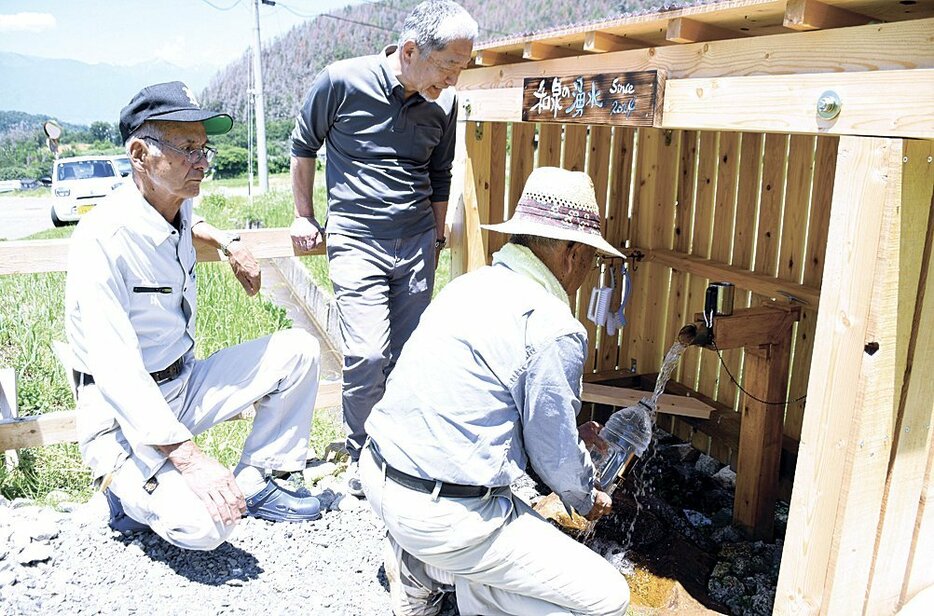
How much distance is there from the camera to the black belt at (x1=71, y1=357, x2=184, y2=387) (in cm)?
328

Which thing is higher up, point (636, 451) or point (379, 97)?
point (379, 97)

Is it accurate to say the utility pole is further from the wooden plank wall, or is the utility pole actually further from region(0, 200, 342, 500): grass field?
the wooden plank wall

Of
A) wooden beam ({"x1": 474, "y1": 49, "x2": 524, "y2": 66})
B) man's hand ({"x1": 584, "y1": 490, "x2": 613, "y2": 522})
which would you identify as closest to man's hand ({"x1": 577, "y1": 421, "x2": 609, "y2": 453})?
man's hand ({"x1": 584, "y1": 490, "x2": 613, "y2": 522})

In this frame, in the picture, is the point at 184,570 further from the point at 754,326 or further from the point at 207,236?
the point at 754,326

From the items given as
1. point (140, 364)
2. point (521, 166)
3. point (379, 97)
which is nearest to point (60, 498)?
point (140, 364)

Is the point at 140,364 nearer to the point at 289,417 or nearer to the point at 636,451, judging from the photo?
the point at 289,417

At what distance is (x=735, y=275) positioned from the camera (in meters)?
4.85

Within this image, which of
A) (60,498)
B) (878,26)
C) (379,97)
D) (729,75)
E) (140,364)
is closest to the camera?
(878,26)

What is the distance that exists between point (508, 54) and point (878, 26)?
2.21 m

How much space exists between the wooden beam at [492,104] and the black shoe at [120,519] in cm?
267

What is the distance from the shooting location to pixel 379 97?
3.87m

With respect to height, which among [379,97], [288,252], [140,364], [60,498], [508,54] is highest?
[508,54]

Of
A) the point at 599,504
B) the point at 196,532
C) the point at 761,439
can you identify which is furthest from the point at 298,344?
the point at 761,439

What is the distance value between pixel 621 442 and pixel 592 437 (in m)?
0.43
